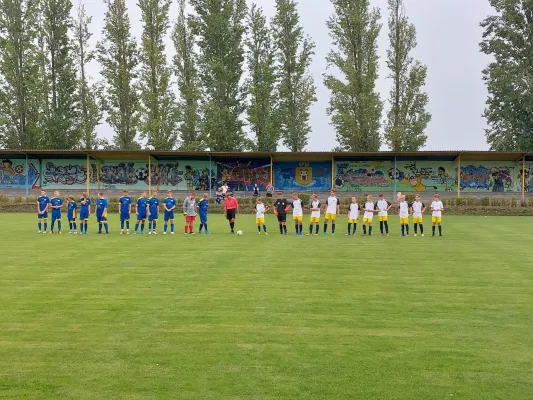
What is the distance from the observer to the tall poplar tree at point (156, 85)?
4644cm

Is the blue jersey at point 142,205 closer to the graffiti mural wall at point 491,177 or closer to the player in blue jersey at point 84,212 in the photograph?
the player in blue jersey at point 84,212

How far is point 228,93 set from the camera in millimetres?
47781

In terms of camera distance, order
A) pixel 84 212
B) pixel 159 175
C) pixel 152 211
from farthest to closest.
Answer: pixel 159 175 → pixel 152 211 → pixel 84 212

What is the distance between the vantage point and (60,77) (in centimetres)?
4891

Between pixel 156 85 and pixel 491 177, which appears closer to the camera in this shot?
pixel 491 177

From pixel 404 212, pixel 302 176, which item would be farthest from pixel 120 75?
pixel 404 212

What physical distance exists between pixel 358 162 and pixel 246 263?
30.9 m

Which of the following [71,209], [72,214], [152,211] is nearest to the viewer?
[152,211]

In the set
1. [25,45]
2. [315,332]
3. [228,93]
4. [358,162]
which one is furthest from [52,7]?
[315,332]

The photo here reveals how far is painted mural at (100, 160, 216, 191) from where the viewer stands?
143ft

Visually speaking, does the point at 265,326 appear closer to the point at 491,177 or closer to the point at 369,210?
the point at 369,210

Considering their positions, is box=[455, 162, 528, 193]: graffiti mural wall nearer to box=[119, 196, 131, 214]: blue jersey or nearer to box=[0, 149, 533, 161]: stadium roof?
box=[0, 149, 533, 161]: stadium roof

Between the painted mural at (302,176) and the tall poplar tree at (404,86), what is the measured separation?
6875 mm

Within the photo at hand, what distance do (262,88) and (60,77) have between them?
1847 cm
